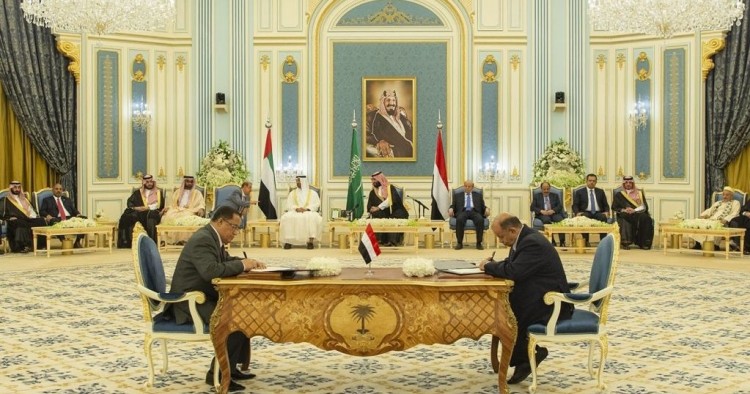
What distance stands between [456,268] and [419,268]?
355 millimetres

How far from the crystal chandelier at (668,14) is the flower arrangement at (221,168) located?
694 centimetres

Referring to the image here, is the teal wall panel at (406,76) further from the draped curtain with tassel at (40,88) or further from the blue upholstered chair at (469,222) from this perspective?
the draped curtain with tassel at (40,88)

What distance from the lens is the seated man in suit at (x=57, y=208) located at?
48.0 ft

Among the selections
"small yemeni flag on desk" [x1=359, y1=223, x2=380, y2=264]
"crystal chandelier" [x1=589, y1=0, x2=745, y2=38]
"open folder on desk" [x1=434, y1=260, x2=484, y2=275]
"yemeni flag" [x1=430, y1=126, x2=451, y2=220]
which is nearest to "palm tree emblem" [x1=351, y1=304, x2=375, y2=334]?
"small yemeni flag on desk" [x1=359, y1=223, x2=380, y2=264]

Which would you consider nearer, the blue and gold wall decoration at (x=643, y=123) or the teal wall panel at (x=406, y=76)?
the blue and gold wall decoration at (x=643, y=123)

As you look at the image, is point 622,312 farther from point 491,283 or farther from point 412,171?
point 412,171

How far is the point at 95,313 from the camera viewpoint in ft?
26.9

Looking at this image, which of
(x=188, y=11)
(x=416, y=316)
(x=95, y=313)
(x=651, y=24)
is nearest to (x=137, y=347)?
(x=95, y=313)

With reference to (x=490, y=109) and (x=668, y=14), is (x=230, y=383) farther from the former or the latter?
(x=490, y=109)

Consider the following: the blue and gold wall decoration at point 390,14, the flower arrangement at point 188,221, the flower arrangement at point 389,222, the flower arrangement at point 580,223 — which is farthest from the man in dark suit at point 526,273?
the blue and gold wall decoration at point 390,14

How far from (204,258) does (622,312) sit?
457 centimetres

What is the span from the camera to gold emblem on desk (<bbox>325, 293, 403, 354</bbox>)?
5180mm

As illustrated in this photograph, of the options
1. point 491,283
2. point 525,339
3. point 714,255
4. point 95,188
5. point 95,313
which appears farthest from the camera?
point 95,188

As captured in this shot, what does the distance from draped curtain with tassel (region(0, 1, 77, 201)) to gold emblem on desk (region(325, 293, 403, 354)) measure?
11841 millimetres
